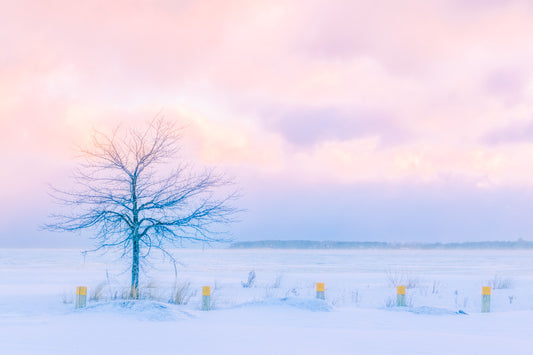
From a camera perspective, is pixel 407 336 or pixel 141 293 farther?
pixel 141 293

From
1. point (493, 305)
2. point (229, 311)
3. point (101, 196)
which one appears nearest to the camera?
point (229, 311)

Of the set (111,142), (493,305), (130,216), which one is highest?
(111,142)

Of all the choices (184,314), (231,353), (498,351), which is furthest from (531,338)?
(184,314)

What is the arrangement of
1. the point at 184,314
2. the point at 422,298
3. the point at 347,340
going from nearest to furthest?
the point at 347,340 → the point at 184,314 → the point at 422,298

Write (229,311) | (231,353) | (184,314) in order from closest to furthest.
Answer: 1. (231,353)
2. (184,314)
3. (229,311)

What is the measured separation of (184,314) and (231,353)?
4.47m

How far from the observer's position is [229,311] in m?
14.2

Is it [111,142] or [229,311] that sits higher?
[111,142]

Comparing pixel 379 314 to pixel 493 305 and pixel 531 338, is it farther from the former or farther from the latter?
pixel 493 305

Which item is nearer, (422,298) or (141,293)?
(141,293)

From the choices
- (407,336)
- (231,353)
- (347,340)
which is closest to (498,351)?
(407,336)

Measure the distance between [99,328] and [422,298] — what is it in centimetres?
1363

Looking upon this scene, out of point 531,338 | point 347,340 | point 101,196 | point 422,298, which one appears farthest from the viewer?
point 422,298

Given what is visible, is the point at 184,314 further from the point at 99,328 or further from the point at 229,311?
the point at 99,328
